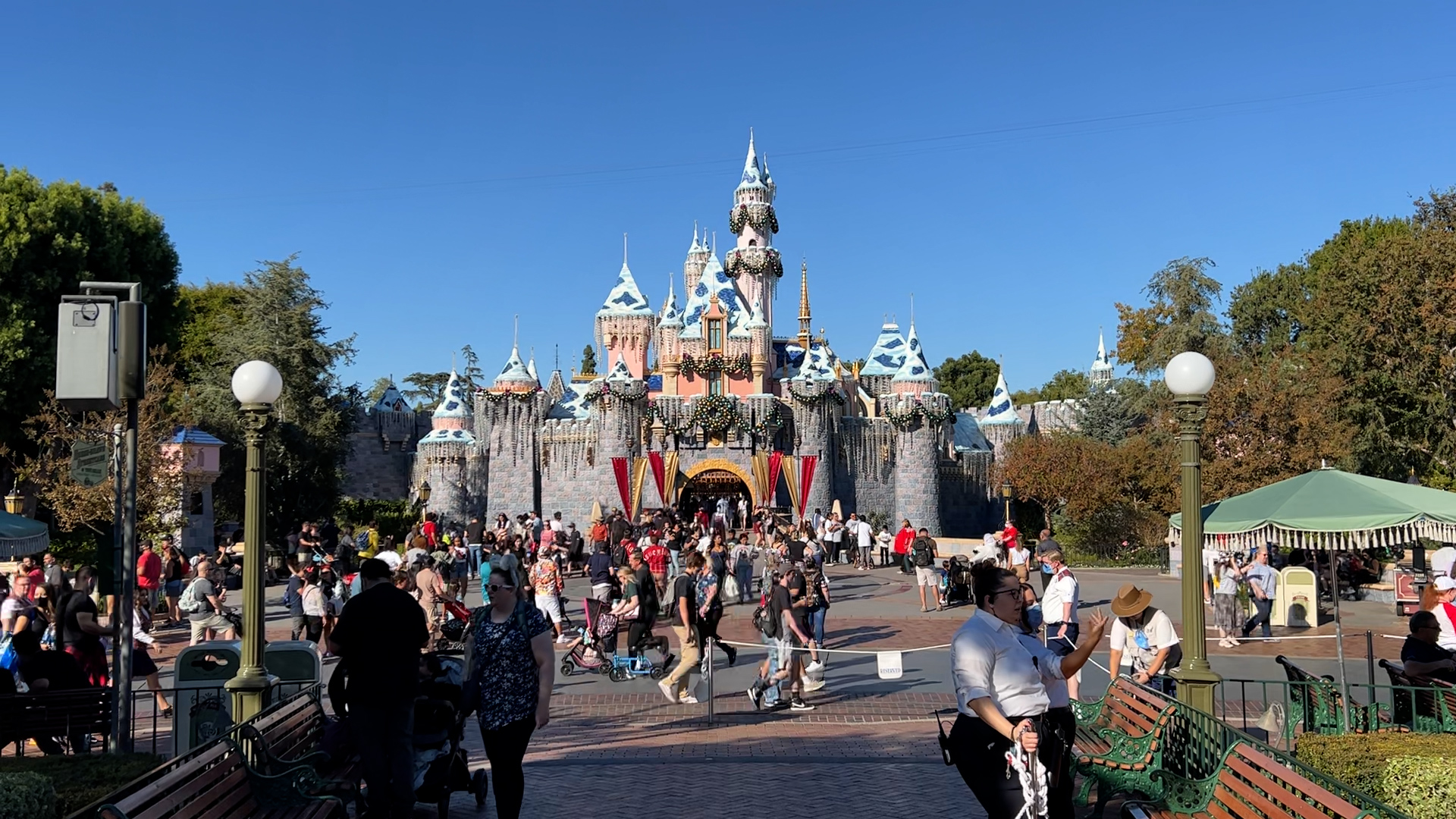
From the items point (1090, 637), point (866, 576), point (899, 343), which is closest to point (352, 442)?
point (899, 343)

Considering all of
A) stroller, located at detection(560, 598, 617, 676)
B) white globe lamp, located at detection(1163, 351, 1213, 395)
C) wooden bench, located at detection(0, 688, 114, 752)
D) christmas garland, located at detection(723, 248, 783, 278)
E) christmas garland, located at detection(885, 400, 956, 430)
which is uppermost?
christmas garland, located at detection(723, 248, 783, 278)

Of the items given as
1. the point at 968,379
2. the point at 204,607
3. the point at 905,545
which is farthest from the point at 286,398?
the point at 968,379

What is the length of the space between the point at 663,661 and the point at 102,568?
6.47 metres

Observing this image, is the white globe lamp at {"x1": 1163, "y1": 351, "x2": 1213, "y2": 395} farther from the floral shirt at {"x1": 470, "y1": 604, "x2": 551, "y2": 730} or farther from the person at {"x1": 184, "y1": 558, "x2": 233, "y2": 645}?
the person at {"x1": 184, "y1": 558, "x2": 233, "y2": 645}

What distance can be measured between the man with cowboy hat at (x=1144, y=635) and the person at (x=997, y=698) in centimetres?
339

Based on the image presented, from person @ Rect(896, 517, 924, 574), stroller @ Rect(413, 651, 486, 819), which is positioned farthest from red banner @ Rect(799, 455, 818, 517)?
stroller @ Rect(413, 651, 486, 819)

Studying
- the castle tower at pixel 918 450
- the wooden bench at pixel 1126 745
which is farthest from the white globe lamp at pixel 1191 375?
the castle tower at pixel 918 450

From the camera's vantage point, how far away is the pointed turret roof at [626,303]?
4781cm

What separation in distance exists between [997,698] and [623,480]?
3551 cm

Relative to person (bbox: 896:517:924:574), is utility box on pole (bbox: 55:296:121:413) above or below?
above

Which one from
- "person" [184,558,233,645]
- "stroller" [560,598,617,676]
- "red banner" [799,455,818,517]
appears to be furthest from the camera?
"red banner" [799,455,818,517]

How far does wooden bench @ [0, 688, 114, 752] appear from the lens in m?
6.95

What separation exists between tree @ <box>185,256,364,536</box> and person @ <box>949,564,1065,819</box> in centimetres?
3258

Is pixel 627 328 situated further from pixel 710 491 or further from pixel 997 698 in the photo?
pixel 997 698
